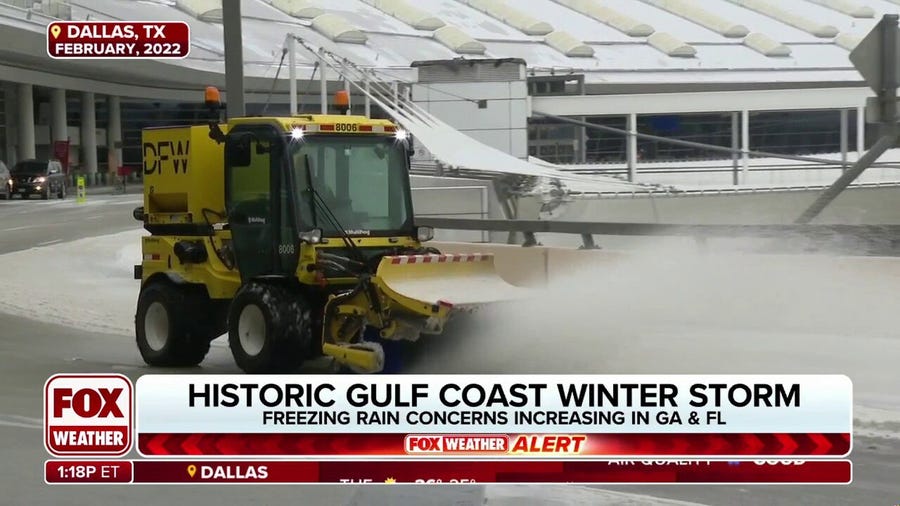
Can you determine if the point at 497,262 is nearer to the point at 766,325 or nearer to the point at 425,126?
the point at 766,325

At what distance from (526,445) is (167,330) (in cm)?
706

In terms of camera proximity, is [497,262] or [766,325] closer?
[766,325]

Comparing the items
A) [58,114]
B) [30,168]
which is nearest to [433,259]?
[30,168]

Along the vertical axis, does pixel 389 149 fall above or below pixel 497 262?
above

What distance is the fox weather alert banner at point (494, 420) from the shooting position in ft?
19.5

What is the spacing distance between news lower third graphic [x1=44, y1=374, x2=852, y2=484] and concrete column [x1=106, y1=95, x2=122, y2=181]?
7450 centimetres

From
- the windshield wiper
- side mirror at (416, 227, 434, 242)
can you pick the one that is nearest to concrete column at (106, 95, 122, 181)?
side mirror at (416, 227, 434, 242)

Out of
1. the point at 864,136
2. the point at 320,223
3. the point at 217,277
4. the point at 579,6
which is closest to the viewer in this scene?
the point at 320,223

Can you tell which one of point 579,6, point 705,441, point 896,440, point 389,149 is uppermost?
point 579,6

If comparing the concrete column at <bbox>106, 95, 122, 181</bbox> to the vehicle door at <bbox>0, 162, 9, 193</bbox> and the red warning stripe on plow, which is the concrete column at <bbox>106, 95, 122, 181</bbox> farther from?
the red warning stripe on plow

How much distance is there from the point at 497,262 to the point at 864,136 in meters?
28.9

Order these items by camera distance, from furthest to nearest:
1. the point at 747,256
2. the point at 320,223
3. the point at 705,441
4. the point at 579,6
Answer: the point at 579,6, the point at 747,256, the point at 320,223, the point at 705,441

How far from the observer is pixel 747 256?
44.4 ft

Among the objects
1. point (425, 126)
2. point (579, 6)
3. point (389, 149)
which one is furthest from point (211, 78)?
point (389, 149)
